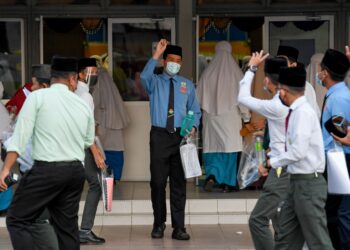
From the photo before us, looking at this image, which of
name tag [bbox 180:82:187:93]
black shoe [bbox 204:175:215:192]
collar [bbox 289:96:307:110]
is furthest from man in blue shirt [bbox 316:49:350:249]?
black shoe [bbox 204:175:215:192]

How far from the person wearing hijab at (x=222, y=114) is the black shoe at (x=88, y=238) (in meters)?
2.52

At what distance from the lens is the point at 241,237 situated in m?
9.31

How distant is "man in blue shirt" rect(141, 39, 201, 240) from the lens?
9.07 m

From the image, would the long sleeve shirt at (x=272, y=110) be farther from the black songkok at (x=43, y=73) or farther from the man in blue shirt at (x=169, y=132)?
the man in blue shirt at (x=169, y=132)

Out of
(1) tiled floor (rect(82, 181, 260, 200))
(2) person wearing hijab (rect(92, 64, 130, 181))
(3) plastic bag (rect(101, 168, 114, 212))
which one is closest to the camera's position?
(3) plastic bag (rect(101, 168, 114, 212))

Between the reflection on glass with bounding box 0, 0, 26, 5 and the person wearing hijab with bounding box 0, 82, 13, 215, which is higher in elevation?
the reflection on glass with bounding box 0, 0, 26, 5

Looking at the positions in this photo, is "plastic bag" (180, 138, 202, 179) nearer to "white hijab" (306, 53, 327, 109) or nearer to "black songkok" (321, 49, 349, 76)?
"black songkok" (321, 49, 349, 76)

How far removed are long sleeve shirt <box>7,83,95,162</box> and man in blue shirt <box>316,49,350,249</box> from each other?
7.16ft

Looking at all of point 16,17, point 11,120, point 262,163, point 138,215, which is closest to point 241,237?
point 138,215

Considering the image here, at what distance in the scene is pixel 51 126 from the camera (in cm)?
670

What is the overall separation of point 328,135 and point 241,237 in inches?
90.8

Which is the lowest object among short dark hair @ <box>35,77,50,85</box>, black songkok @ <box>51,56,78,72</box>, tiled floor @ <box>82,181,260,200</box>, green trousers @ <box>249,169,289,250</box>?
tiled floor @ <box>82,181,260,200</box>

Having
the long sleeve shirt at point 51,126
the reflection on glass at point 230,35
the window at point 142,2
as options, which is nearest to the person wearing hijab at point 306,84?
the long sleeve shirt at point 51,126

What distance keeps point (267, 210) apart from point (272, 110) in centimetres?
86
